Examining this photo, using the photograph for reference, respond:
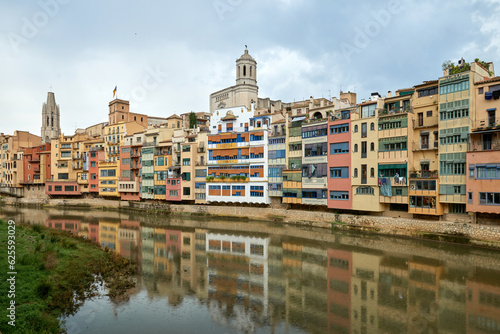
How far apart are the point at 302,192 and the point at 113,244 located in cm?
2197

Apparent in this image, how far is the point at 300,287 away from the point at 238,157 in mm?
30285

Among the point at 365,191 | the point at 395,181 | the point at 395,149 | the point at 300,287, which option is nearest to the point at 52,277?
the point at 300,287

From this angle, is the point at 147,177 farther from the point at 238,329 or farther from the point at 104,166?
the point at 238,329

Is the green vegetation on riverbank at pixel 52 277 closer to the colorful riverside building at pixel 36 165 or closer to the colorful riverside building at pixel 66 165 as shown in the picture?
the colorful riverside building at pixel 66 165

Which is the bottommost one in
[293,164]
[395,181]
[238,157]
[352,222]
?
[352,222]

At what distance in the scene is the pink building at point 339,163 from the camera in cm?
3872

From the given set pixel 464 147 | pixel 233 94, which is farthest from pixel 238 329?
pixel 233 94

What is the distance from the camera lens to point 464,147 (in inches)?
1186

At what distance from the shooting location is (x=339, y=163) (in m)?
39.6

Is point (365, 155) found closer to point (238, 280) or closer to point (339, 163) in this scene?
point (339, 163)

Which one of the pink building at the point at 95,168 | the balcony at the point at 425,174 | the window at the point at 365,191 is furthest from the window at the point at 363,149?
the pink building at the point at 95,168

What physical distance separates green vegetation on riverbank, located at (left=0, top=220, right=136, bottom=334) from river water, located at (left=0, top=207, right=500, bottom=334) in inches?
40.3

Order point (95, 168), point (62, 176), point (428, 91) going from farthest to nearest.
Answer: point (62, 176) < point (95, 168) < point (428, 91)

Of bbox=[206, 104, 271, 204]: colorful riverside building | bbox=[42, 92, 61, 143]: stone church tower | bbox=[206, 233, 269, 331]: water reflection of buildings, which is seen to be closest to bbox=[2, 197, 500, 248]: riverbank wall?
bbox=[206, 104, 271, 204]: colorful riverside building
